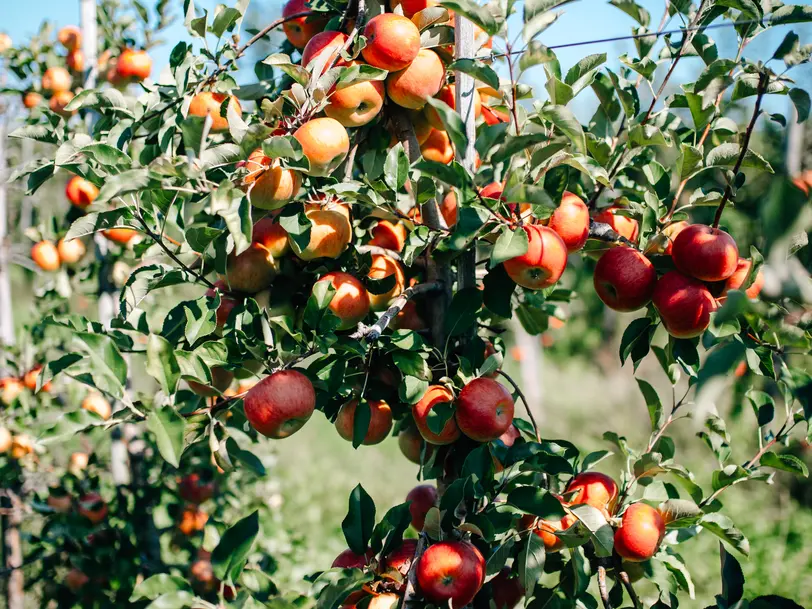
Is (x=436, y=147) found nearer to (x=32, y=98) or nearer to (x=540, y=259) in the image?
(x=540, y=259)

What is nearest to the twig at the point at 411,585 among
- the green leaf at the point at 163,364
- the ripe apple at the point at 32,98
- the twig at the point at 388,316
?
the twig at the point at 388,316

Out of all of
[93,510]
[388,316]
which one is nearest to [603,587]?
[388,316]

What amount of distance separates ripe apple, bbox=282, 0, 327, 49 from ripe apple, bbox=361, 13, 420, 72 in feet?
0.89

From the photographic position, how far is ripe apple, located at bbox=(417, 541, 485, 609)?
0.96m

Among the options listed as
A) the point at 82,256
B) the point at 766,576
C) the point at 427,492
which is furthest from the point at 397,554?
the point at 766,576

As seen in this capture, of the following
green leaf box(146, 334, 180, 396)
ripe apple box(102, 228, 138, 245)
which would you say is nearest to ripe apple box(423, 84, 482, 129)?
green leaf box(146, 334, 180, 396)

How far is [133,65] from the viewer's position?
77.5 inches

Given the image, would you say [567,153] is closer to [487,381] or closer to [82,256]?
[487,381]

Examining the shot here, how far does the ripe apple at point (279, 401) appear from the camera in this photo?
3.28ft

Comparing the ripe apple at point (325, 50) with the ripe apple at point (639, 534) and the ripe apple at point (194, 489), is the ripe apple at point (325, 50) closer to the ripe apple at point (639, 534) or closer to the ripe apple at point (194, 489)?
the ripe apple at point (639, 534)

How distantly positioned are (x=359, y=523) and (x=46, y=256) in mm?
1557

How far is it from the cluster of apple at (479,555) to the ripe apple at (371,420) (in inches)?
6.3

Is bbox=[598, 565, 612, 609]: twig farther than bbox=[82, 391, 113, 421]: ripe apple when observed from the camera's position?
No

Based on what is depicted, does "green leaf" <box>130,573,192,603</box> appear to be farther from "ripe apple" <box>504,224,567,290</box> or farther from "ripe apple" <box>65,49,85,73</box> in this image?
"ripe apple" <box>65,49,85,73</box>
